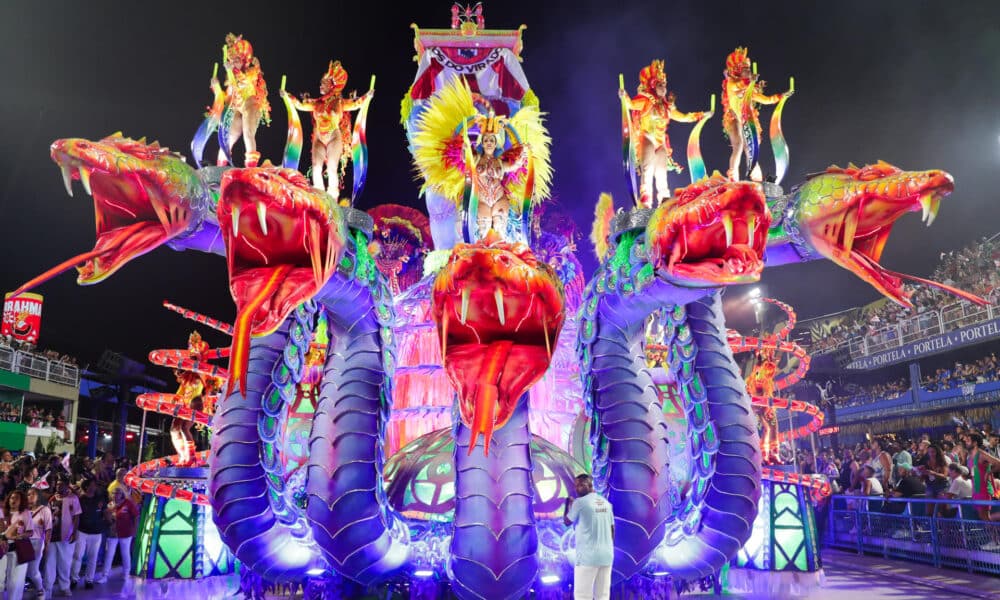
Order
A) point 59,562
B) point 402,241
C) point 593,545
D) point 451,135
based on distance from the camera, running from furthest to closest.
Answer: point 402,241 < point 59,562 < point 451,135 < point 593,545

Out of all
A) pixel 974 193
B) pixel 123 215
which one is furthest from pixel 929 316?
pixel 123 215

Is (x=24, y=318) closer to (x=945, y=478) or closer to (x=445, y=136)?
(x=445, y=136)

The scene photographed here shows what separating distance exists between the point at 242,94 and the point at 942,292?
2138 cm

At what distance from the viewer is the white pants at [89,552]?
774 centimetres

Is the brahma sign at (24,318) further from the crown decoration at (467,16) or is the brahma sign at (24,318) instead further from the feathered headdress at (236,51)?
the feathered headdress at (236,51)

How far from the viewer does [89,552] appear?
805 cm

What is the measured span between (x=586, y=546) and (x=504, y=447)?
2.65 feet

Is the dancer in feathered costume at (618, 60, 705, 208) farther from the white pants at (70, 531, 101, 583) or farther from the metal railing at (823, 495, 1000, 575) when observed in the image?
the white pants at (70, 531, 101, 583)

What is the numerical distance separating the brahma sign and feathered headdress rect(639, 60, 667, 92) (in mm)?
26962

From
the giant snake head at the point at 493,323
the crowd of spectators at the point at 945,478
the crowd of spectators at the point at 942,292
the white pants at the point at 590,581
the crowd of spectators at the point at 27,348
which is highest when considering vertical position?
the crowd of spectators at the point at 942,292

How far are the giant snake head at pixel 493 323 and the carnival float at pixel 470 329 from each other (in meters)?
0.01

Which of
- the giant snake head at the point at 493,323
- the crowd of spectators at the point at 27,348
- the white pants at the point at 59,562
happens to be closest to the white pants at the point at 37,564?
the white pants at the point at 59,562

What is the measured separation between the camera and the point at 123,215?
3184mm

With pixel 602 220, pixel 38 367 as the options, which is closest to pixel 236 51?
pixel 602 220
